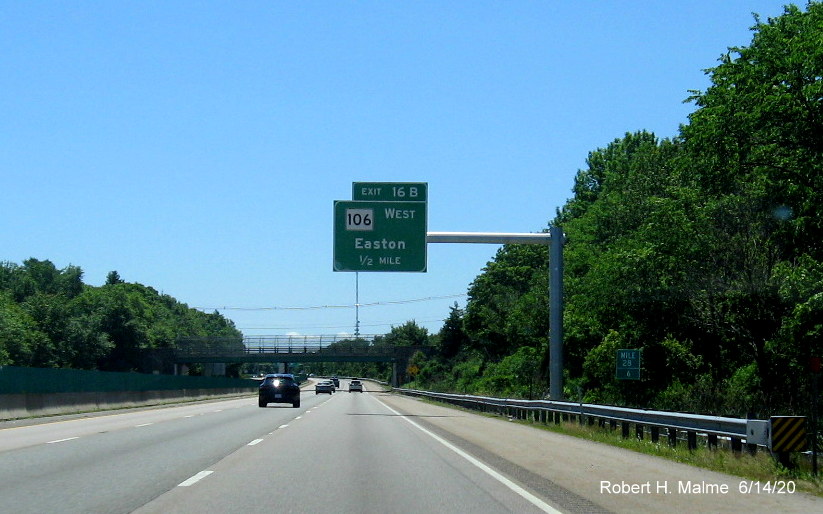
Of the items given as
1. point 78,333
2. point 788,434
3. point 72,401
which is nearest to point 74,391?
point 72,401

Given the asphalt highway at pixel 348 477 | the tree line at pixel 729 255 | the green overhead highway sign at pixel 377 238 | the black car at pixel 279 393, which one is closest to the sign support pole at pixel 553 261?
the green overhead highway sign at pixel 377 238

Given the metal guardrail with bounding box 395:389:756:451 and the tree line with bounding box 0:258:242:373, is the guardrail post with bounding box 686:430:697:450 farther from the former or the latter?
the tree line with bounding box 0:258:242:373

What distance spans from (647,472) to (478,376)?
254 ft

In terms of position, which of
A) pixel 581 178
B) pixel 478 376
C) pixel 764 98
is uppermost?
pixel 581 178

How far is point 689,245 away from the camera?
107ft

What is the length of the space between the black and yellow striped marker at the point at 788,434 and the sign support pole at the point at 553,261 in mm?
18732

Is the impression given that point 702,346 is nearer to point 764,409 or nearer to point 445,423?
point 764,409

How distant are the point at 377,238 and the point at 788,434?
20839 mm

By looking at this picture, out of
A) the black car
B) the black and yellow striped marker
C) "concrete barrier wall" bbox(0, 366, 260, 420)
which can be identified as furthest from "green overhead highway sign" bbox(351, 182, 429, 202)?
the black and yellow striped marker

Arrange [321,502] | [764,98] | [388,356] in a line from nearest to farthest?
1. [321,502]
2. [764,98]
3. [388,356]

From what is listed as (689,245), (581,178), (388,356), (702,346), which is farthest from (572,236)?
(388,356)

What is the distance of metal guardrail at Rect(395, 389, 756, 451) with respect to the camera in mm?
17156

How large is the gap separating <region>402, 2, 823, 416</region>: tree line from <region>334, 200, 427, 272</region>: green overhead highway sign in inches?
289

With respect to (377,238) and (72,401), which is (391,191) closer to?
(377,238)
